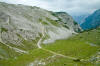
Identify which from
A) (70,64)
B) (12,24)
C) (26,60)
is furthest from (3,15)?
(70,64)

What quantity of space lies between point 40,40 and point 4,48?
64.4 meters

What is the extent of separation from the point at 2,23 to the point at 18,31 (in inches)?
922

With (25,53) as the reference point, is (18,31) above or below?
above

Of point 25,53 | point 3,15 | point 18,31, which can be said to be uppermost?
point 3,15

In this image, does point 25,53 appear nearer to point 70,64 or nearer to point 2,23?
point 70,64

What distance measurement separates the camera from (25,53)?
129 meters

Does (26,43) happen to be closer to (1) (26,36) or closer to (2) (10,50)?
(1) (26,36)

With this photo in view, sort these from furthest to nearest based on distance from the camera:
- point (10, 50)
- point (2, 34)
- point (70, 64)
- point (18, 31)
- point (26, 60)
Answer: point (18, 31), point (2, 34), point (10, 50), point (26, 60), point (70, 64)

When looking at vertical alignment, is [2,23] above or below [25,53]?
above

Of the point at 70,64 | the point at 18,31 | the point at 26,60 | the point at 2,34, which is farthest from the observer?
the point at 18,31

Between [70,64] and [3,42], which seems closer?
[70,64]

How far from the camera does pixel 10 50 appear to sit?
407 feet

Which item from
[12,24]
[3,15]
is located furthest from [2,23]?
[3,15]

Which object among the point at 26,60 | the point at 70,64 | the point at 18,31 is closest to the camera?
the point at 70,64
